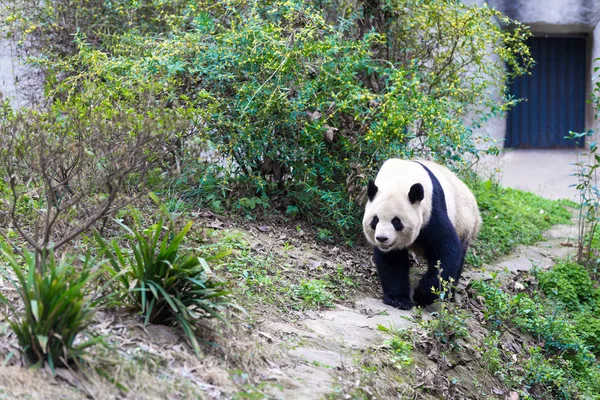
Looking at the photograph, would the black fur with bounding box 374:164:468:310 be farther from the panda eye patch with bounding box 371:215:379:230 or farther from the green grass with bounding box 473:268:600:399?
the green grass with bounding box 473:268:600:399

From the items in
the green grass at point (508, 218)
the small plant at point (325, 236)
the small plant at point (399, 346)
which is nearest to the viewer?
the small plant at point (399, 346)

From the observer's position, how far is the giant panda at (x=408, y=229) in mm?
5953

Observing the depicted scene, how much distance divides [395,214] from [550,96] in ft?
30.2

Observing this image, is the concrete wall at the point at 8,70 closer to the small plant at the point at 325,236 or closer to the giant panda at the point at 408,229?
the small plant at the point at 325,236

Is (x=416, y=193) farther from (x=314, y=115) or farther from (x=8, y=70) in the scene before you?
(x=8, y=70)

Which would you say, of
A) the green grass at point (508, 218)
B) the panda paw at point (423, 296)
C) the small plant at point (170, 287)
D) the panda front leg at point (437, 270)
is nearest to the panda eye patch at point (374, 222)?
the panda front leg at point (437, 270)

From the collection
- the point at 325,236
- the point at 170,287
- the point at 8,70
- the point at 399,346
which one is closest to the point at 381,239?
the point at 399,346

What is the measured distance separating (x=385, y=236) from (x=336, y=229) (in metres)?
1.65

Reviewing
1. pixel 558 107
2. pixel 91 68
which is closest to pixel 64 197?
pixel 91 68

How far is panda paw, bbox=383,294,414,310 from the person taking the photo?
623cm

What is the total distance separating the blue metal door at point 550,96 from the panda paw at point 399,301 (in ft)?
27.4

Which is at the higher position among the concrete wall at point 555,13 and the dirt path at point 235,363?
the concrete wall at point 555,13

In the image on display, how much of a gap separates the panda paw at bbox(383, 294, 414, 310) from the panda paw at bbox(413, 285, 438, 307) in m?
0.11

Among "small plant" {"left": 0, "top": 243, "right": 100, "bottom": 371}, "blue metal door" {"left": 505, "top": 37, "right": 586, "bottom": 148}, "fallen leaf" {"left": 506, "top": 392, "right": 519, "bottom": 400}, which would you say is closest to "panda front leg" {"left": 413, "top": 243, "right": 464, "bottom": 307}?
"fallen leaf" {"left": 506, "top": 392, "right": 519, "bottom": 400}
